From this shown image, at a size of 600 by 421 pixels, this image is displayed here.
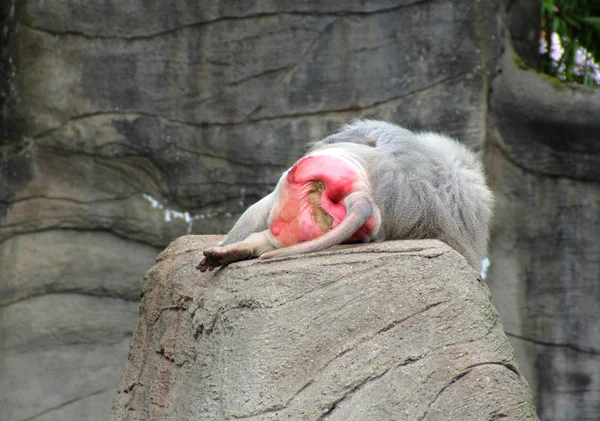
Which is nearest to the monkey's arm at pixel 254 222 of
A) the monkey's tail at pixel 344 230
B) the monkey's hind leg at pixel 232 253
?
the monkey's hind leg at pixel 232 253

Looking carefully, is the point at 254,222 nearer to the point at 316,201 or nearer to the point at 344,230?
the point at 316,201

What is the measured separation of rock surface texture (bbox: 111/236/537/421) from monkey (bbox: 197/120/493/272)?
0.18 meters

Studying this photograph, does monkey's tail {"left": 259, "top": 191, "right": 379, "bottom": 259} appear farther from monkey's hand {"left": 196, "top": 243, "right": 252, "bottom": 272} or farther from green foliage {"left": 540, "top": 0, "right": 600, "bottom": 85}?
green foliage {"left": 540, "top": 0, "right": 600, "bottom": 85}

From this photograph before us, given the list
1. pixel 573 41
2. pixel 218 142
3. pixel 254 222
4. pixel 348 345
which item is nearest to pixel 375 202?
pixel 254 222

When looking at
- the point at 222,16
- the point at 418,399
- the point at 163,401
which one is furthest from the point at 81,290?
the point at 418,399

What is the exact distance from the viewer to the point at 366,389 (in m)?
1.71

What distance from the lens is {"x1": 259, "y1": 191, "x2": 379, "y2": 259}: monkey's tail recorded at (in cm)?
211

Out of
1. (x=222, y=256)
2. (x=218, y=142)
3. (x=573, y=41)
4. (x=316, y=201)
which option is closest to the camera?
(x=222, y=256)

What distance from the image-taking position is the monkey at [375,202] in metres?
2.27

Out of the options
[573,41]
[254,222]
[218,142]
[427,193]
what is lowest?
[218,142]

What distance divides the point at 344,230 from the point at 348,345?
0.42m

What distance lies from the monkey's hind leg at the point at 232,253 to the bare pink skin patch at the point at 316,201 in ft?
0.29

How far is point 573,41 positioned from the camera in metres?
4.72

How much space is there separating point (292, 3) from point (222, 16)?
0.38m
